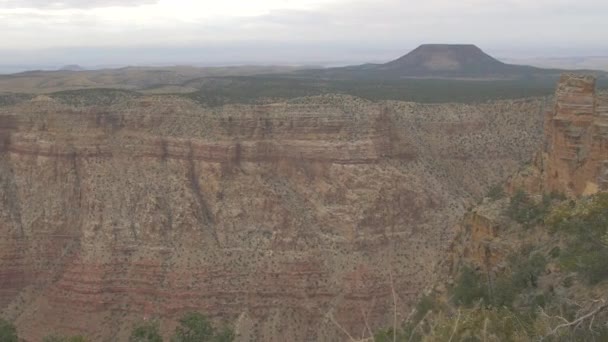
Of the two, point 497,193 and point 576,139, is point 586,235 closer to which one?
point 576,139

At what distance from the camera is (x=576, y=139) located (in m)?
26.5

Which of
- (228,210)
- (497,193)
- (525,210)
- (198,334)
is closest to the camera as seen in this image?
(525,210)

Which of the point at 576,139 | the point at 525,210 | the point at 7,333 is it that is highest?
the point at 576,139

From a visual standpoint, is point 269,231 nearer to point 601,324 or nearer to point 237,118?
point 237,118

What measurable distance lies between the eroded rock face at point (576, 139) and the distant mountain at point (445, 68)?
9262 cm

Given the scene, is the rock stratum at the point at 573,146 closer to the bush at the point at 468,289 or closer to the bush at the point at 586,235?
the bush at the point at 586,235

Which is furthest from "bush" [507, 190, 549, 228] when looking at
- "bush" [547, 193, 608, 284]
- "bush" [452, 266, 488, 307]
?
"bush" [547, 193, 608, 284]

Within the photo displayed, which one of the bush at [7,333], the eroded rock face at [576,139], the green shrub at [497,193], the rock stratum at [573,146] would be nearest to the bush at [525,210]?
the rock stratum at [573,146]

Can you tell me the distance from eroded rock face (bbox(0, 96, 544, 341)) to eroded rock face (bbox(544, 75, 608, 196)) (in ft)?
52.3

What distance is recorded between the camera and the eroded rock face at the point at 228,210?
41531mm

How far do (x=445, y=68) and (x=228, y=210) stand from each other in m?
100

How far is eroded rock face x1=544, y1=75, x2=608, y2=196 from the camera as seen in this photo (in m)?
24.4

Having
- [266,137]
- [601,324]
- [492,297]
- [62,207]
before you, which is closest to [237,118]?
[266,137]

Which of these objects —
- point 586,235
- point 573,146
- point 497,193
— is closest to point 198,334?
point 497,193
